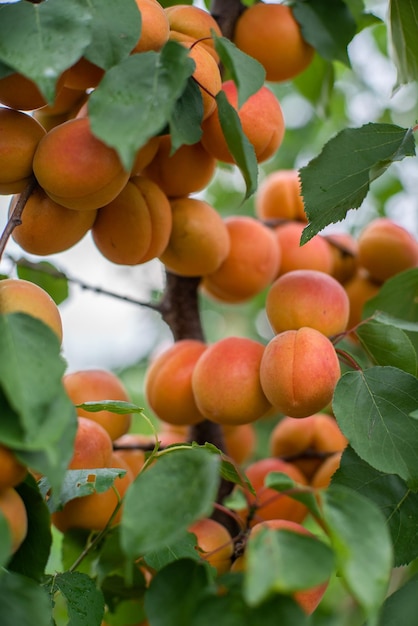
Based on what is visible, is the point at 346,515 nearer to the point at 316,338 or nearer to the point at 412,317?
the point at 316,338

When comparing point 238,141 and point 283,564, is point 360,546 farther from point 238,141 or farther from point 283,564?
point 238,141

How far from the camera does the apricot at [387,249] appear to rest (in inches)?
41.9

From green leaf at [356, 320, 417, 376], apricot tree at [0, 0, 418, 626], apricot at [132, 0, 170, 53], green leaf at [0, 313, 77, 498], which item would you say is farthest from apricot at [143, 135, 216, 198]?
green leaf at [0, 313, 77, 498]

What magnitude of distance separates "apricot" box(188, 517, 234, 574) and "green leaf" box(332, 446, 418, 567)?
5.1 inches

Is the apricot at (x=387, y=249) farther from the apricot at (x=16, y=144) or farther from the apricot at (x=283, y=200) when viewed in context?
the apricot at (x=16, y=144)

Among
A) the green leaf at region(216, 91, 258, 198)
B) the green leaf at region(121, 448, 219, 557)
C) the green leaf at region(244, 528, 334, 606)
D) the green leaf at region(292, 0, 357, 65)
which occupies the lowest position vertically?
the green leaf at region(121, 448, 219, 557)

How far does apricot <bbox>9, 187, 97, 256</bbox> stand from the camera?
682mm

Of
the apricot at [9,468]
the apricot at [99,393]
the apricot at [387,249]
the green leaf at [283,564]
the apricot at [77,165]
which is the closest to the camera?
the green leaf at [283,564]

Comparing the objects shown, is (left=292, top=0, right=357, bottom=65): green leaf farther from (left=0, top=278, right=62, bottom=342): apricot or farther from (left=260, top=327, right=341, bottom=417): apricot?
(left=0, top=278, right=62, bottom=342): apricot

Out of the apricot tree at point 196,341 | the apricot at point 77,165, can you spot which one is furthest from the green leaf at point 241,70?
the apricot at point 77,165

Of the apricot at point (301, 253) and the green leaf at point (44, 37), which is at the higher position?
the green leaf at point (44, 37)

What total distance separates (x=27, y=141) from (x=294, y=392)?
0.31 m

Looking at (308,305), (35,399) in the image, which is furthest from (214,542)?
(35,399)

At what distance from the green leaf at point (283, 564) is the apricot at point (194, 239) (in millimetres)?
477
